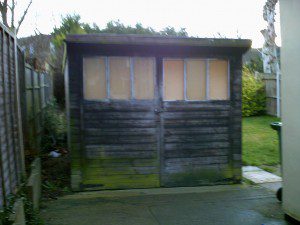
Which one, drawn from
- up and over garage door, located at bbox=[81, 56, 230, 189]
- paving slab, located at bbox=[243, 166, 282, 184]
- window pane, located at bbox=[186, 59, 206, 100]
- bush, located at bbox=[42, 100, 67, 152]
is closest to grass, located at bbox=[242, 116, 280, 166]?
paving slab, located at bbox=[243, 166, 282, 184]

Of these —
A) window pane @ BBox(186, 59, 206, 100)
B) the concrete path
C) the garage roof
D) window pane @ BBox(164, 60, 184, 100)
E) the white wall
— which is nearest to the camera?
the white wall

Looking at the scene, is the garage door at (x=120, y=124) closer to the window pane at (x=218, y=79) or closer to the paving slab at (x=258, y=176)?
the window pane at (x=218, y=79)

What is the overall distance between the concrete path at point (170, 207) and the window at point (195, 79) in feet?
5.24

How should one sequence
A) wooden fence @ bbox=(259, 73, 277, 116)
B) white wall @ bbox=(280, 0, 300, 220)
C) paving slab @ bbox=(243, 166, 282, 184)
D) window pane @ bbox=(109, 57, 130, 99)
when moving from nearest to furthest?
white wall @ bbox=(280, 0, 300, 220) < window pane @ bbox=(109, 57, 130, 99) < paving slab @ bbox=(243, 166, 282, 184) < wooden fence @ bbox=(259, 73, 277, 116)

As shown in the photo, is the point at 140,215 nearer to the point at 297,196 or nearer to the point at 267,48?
the point at 297,196

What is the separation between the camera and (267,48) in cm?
2189

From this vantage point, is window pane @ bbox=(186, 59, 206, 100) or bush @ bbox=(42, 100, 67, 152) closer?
window pane @ bbox=(186, 59, 206, 100)

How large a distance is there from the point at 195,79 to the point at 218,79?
418 mm

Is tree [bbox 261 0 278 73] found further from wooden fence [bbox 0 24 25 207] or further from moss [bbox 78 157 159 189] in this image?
wooden fence [bbox 0 24 25 207]

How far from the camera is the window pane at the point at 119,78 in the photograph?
656 centimetres

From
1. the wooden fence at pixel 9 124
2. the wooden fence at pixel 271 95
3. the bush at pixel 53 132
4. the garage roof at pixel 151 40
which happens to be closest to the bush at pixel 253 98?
the wooden fence at pixel 271 95

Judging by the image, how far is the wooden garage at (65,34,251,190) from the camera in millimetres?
6449

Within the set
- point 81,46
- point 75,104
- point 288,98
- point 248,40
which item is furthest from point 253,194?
point 81,46

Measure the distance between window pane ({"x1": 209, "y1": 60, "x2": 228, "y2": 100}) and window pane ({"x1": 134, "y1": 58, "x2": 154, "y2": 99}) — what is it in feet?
3.49
